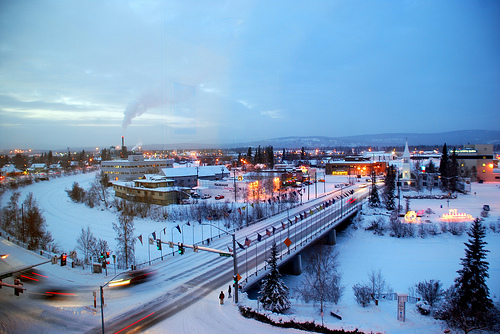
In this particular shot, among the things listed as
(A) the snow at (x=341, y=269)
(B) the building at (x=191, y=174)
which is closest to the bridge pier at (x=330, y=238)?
(A) the snow at (x=341, y=269)

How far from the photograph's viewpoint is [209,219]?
4341 centimetres

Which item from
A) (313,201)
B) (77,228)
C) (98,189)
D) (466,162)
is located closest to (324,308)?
(313,201)

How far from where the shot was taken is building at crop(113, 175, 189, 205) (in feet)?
174

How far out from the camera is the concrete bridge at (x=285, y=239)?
2364cm

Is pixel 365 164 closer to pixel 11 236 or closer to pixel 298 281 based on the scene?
pixel 298 281

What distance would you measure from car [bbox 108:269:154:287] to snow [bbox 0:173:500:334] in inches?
36.5

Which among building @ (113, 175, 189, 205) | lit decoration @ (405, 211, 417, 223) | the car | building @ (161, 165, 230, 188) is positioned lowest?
lit decoration @ (405, 211, 417, 223)

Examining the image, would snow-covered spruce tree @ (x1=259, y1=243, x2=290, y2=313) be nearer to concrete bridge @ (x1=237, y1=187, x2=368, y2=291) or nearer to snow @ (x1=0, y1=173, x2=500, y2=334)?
snow @ (x1=0, y1=173, x2=500, y2=334)

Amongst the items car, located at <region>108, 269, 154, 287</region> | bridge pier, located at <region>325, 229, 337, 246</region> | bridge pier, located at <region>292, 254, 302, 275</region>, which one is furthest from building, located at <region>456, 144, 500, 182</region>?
car, located at <region>108, 269, 154, 287</region>

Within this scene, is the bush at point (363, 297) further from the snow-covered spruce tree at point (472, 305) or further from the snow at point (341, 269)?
the snow-covered spruce tree at point (472, 305)

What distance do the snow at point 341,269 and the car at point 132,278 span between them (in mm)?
927

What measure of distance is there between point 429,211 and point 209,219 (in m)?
33.5

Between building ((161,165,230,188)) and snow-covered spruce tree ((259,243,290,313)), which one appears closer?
snow-covered spruce tree ((259,243,290,313))

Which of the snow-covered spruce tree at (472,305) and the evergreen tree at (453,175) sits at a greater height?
the evergreen tree at (453,175)
